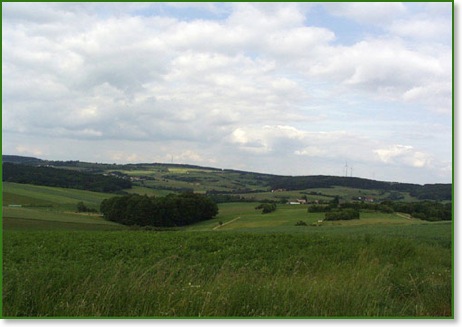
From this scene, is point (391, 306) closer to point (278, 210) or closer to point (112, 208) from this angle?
point (112, 208)

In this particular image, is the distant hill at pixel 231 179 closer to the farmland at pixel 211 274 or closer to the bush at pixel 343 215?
the bush at pixel 343 215

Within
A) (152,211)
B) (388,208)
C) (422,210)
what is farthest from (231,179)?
(422,210)

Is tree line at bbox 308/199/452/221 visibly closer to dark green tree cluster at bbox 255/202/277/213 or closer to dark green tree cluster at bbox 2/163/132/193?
dark green tree cluster at bbox 255/202/277/213

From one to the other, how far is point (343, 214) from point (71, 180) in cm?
A: 2763

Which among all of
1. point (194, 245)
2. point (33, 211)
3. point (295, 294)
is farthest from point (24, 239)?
point (295, 294)

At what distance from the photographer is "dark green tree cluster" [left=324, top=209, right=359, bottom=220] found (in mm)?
43969

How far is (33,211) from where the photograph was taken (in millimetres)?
32531

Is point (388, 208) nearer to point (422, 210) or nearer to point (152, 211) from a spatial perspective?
point (422, 210)

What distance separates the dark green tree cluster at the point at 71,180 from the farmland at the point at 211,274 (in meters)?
0.97

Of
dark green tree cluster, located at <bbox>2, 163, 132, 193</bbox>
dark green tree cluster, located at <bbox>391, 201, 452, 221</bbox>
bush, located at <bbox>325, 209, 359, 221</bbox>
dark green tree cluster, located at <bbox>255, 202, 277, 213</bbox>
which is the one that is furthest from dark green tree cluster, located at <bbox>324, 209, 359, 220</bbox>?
dark green tree cluster, located at <bbox>2, 163, 132, 193</bbox>

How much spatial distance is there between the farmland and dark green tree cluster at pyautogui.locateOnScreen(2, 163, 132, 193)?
97 centimetres

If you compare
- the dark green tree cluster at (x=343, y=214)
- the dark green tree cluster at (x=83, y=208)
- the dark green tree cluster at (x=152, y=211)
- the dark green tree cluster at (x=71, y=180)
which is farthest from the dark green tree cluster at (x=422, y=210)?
the dark green tree cluster at (x=83, y=208)

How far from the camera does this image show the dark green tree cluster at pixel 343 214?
144ft

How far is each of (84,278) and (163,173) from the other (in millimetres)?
44853
